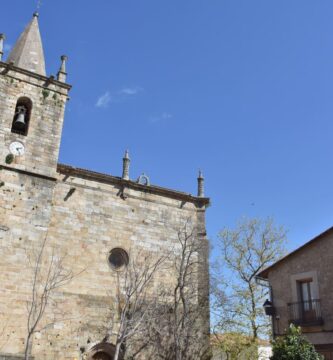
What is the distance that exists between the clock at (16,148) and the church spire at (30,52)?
3720 millimetres

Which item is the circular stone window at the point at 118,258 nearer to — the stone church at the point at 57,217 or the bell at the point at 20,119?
the stone church at the point at 57,217

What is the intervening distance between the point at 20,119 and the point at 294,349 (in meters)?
12.8

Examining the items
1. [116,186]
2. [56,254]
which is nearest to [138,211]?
[116,186]

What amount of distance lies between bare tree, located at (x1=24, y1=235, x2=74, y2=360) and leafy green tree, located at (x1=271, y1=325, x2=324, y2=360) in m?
7.64

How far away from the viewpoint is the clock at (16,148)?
16.4 m

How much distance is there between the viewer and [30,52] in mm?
19094

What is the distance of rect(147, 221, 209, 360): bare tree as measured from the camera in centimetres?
1706

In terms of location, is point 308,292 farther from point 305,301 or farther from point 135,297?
point 135,297

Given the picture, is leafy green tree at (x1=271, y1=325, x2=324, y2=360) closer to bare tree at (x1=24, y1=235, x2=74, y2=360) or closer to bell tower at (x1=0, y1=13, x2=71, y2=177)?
bare tree at (x1=24, y1=235, x2=74, y2=360)

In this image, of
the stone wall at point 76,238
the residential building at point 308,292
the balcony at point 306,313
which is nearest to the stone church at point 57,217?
the stone wall at point 76,238

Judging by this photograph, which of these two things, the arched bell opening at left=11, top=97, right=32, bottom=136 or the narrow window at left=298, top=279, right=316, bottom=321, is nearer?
the narrow window at left=298, top=279, right=316, bottom=321

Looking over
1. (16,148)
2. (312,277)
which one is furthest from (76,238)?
(312,277)

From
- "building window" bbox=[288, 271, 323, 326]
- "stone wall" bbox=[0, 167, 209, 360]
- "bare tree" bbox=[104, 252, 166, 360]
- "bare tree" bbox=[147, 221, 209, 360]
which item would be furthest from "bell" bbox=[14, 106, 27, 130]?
"building window" bbox=[288, 271, 323, 326]

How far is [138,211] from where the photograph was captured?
18953 mm
